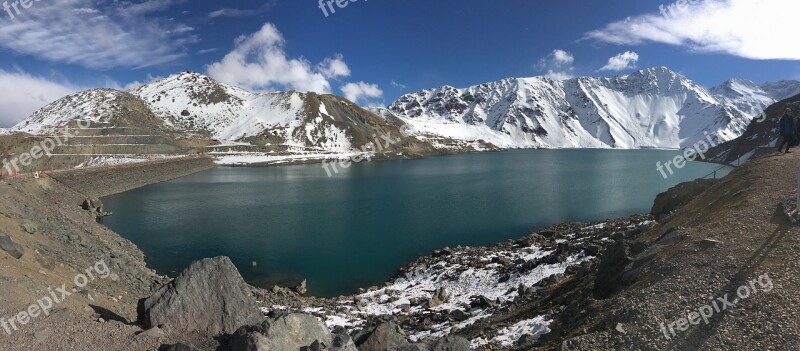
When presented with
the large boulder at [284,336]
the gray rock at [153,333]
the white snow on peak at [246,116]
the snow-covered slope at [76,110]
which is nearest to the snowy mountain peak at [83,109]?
the snow-covered slope at [76,110]

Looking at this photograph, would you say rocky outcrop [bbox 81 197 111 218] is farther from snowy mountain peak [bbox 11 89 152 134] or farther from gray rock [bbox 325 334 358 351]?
snowy mountain peak [bbox 11 89 152 134]

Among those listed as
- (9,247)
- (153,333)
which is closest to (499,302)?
(153,333)

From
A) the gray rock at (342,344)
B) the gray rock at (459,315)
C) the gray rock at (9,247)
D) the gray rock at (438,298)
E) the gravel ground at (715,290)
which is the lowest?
the gray rock at (438,298)

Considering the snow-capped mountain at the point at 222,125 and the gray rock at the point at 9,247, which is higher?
the snow-capped mountain at the point at 222,125

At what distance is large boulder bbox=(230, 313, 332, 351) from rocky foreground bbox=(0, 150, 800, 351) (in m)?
0.03

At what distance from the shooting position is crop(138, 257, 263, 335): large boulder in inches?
505

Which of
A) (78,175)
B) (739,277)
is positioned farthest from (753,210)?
(78,175)

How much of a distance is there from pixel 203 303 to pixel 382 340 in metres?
5.85

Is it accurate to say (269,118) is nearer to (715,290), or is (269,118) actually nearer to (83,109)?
(83,109)

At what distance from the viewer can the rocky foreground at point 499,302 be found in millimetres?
10141

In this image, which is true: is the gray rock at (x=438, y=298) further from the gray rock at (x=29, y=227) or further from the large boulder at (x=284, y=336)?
the gray rock at (x=29, y=227)

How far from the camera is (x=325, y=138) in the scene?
16888 cm

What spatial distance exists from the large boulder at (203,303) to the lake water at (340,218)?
14.1m

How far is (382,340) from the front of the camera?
39.8 ft
